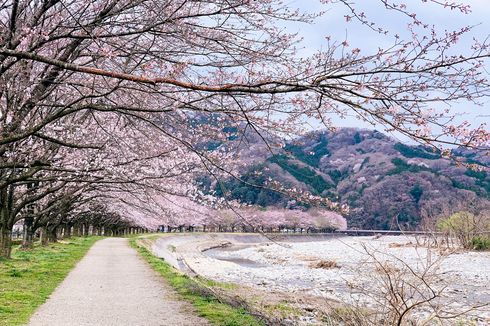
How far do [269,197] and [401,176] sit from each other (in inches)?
1251

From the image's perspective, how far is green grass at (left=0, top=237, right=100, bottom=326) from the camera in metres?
8.86

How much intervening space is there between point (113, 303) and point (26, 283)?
3.29 metres

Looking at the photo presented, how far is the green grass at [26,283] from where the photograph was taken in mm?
8863

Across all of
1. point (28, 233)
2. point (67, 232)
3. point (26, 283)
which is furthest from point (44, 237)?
point (26, 283)

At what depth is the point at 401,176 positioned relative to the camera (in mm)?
118250

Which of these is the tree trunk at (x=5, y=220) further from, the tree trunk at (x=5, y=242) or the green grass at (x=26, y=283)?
the green grass at (x=26, y=283)

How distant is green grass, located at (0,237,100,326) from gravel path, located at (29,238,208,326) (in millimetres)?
235

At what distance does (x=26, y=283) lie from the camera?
12422mm

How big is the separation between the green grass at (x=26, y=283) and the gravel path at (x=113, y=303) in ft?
0.77

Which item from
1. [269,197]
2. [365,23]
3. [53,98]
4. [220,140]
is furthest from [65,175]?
[269,197]

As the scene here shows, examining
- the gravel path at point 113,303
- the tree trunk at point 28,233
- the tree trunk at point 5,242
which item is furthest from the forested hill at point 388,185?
the gravel path at point 113,303

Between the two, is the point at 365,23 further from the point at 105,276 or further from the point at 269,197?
the point at 269,197

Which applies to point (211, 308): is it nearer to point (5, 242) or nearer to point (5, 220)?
point (5, 220)

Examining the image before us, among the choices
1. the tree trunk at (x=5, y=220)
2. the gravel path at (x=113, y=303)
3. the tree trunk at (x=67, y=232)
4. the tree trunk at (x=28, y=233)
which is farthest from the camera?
the tree trunk at (x=67, y=232)
